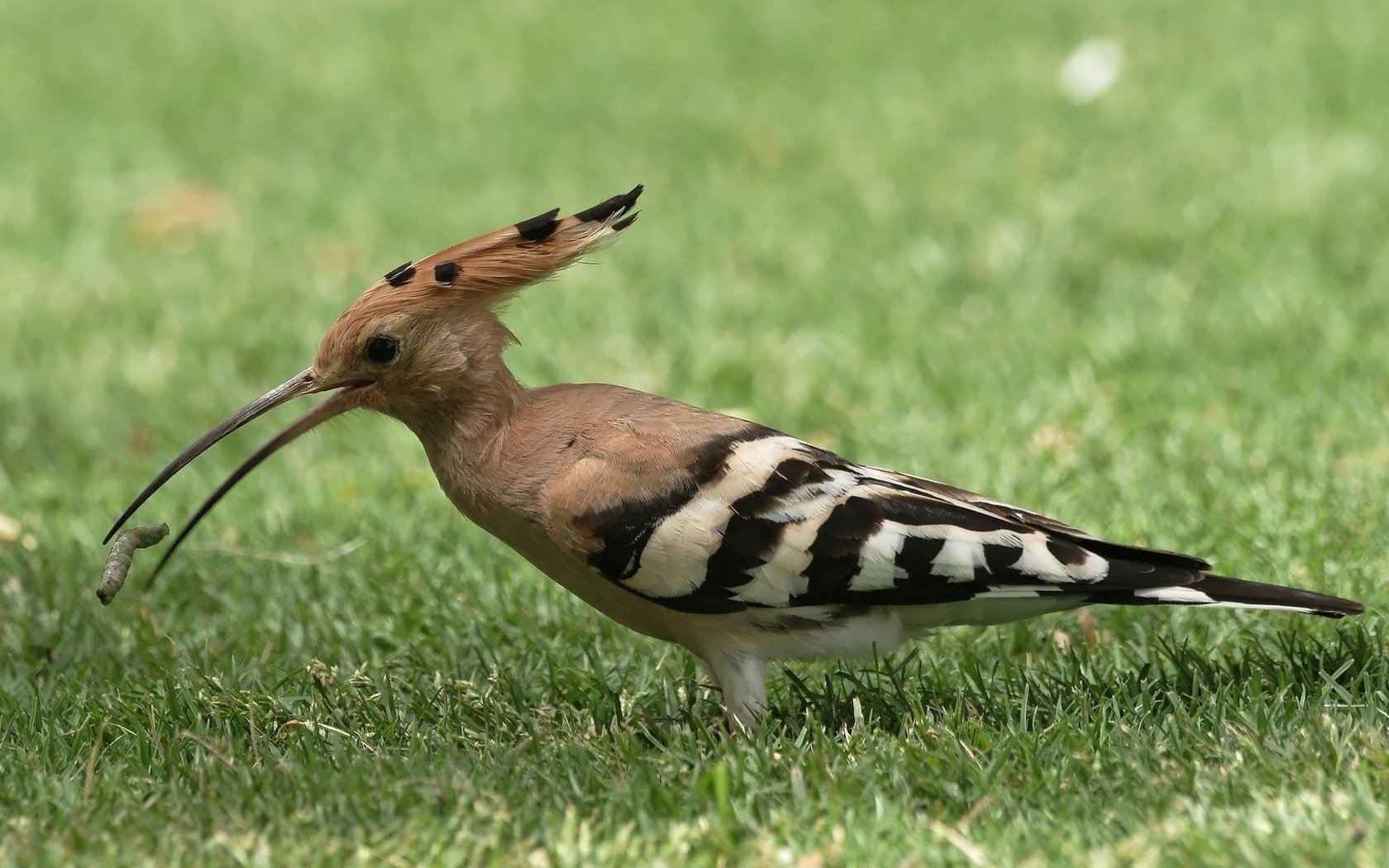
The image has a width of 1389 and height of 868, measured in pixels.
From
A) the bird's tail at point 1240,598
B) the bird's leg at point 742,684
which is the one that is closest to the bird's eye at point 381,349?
the bird's leg at point 742,684

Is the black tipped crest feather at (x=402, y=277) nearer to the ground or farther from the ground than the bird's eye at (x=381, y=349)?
farther from the ground

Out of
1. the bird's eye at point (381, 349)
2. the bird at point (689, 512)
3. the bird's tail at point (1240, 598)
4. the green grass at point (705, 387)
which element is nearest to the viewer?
the green grass at point (705, 387)

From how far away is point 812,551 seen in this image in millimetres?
3400

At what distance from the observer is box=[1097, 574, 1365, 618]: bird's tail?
328 cm

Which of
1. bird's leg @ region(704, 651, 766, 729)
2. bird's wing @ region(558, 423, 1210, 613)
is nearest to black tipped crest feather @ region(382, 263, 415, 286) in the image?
bird's wing @ region(558, 423, 1210, 613)

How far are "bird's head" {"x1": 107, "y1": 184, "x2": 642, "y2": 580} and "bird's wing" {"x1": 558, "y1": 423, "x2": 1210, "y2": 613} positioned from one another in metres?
0.47

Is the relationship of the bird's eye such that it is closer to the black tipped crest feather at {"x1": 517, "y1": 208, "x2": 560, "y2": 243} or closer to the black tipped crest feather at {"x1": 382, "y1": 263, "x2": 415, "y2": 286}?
the black tipped crest feather at {"x1": 382, "y1": 263, "x2": 415, "y2": 286}

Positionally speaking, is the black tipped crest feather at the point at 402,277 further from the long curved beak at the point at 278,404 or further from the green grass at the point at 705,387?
the green grass at the point at 705,387

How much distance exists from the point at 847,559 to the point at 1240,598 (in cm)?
75

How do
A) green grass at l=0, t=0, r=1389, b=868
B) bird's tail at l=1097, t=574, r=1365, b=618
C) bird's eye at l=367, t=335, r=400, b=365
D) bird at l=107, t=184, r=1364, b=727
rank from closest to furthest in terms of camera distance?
green grass at l=0, t=0, r=1389, b=868, bird's tail at l=1097, t=574, r=1365, b=618, bird at l=107, t=184, r=1364, b=727, bird's eye at l=367, t=335, r=400, b=365

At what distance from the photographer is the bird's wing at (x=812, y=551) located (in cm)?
337

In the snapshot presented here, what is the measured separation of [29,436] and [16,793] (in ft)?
10.0

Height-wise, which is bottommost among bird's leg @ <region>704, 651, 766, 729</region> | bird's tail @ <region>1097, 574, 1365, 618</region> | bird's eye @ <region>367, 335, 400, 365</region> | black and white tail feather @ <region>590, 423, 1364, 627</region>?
bird's leg @ <region>704, 651, 766, 729</region>

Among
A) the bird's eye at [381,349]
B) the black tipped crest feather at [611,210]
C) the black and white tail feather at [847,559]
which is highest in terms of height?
the black tipped crest feather at [611,210]
